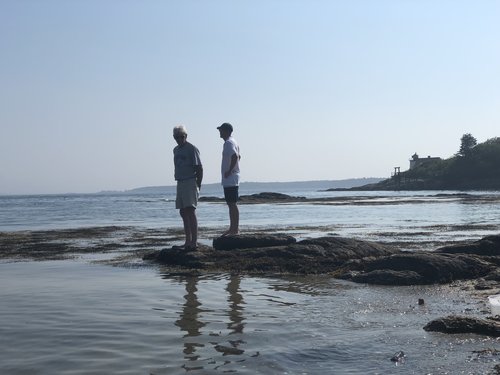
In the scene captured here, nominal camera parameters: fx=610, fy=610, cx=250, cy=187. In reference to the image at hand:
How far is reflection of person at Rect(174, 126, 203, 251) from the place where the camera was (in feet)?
33.4

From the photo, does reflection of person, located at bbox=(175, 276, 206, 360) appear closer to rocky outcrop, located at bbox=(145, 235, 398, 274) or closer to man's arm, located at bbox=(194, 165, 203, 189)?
rocky outcrop, located at bbox=(145, 235, 398, 274)

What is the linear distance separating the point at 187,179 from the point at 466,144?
306 ft

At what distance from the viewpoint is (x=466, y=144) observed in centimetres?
9638

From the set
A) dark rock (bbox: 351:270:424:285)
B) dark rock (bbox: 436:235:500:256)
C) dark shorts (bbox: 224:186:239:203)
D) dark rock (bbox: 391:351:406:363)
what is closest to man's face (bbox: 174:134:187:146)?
dark shorts (bbox: 224:186:239:203)

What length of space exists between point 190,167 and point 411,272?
4.17m

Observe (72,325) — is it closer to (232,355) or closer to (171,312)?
(171,312)

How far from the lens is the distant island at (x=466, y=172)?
8831 cm

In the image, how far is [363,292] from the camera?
7219 millimetres

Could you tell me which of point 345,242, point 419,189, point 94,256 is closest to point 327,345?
point 345,242

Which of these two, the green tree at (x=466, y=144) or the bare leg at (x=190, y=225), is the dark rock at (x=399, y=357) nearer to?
the bare leg at (x=190, y=225)

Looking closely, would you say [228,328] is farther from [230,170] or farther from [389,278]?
[230,170]

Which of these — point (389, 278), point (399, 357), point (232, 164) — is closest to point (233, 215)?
point (232, 164)

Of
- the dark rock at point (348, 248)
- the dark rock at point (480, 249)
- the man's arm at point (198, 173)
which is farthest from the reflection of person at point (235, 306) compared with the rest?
the dark rock at point (480, 249)

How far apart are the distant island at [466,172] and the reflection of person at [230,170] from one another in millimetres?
79093
